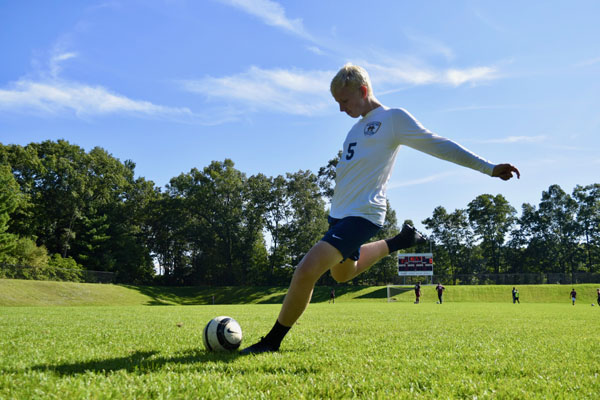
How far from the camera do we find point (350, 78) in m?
4.12

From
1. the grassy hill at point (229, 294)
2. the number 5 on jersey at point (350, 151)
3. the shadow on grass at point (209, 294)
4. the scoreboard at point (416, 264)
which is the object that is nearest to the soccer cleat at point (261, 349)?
the number 5 on jersey at point (350, 151)

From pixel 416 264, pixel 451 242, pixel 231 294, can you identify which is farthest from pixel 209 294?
pixel 451 242

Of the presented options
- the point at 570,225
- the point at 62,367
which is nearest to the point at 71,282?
the point at 62,367

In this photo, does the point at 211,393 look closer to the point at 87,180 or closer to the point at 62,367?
the point at 62,367

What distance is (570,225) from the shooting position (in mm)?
76188

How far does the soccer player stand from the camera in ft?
12.2

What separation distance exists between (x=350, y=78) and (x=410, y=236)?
2.30m

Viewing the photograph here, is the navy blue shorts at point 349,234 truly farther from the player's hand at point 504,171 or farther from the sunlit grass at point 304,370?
the player's hand at point 504,171

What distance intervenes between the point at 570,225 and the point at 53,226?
8990 cm

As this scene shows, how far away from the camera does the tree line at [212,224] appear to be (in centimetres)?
5681

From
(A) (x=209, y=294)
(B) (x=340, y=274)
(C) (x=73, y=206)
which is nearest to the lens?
(B) (x=340, y=274)

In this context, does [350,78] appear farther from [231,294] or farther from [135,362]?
[231,294]

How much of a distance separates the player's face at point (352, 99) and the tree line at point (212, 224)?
5470 centimetres

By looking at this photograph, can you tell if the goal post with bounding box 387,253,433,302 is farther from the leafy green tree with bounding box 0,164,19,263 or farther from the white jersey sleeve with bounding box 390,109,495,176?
the white jersey sleeve with bounding box 390,109,495,176
